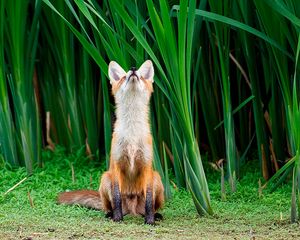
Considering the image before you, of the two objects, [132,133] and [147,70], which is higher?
[147,70]

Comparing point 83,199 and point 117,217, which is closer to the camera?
point 117,217

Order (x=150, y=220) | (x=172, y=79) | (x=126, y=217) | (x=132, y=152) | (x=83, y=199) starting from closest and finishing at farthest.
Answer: (x=172, y=79) < (x=150, y=220) < (x=132, y=152) < (x=126, y=217) < (x=83, y=199)

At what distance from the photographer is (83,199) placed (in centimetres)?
634

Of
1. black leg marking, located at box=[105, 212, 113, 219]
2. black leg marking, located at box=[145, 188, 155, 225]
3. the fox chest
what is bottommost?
black leg marking, located at box=[105, 212, 113, 219]

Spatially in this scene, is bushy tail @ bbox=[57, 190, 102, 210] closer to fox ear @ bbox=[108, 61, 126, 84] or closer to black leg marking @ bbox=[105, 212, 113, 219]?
black leg marking @ bbox=[105, 212, 113, 219]

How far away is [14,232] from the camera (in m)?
5.22

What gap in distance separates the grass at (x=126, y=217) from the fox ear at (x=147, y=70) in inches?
41.1

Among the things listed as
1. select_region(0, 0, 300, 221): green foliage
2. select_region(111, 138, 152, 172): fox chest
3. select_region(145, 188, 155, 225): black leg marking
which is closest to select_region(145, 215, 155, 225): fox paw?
select_region(145, 188, 155, 225): black leg marking

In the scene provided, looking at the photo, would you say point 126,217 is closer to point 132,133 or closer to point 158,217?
point 158,217

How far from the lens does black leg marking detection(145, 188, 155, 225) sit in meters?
5.72

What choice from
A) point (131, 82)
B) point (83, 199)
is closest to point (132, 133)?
point (131, 82)

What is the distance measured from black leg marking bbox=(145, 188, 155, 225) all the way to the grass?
65 millimetres

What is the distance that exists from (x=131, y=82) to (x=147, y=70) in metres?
0.19

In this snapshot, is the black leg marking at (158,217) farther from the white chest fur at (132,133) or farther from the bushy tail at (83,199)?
the bushy tail at (83,199)
